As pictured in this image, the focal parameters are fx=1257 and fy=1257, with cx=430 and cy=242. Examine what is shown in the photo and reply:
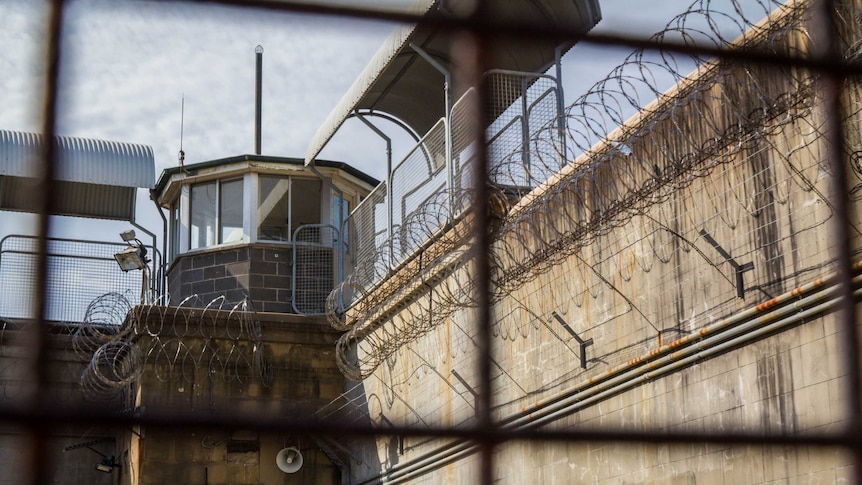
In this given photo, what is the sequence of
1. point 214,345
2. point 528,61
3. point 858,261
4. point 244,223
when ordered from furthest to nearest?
point 244,223
point 214,345
point 528,61
point 858,261

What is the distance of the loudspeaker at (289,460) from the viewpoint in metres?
12.9

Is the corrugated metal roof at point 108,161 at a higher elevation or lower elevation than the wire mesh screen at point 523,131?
higher

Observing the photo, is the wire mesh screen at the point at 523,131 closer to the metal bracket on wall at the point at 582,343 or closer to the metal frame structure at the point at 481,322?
the metal bracket on wall at the point at 582,343

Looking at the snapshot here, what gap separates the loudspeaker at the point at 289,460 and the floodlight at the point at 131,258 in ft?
11.1

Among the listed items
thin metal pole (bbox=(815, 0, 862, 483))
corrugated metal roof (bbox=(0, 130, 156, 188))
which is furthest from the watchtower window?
thin metal pole (bbox=(815, 0, 862, 483))

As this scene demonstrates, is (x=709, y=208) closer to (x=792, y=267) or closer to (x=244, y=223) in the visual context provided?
(x=792, y=267)

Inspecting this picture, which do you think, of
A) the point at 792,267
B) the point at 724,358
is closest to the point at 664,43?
the point at 792,267

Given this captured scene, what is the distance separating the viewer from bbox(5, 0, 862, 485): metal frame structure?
63.3 inches

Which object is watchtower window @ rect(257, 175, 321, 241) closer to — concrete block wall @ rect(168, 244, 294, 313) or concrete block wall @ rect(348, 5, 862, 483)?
concrete block wall @ rect(168, 244, 294, 313)

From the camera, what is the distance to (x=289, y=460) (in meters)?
12.9

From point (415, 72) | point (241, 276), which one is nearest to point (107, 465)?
point (241, 276)

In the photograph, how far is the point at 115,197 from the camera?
52.0ft

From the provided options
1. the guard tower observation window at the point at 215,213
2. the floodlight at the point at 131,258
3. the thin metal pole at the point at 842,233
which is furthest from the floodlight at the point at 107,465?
the thin metal pole at the point at 842,233

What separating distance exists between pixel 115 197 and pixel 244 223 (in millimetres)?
1844
